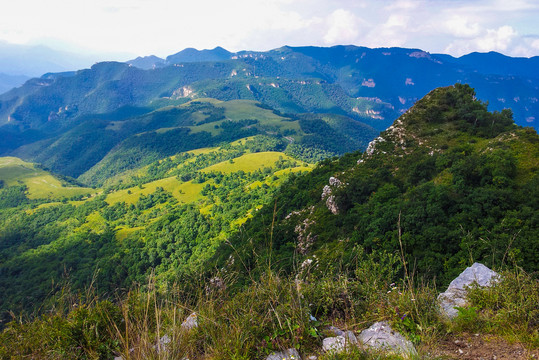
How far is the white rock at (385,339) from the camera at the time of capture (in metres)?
4.19

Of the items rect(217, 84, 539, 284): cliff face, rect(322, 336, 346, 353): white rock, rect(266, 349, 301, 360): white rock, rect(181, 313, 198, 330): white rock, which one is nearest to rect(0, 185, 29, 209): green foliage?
rect(217, 84, 539, 284): cliff face

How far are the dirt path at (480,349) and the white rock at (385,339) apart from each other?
0.34 m

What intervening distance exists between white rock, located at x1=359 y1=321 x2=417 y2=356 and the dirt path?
1.12ft

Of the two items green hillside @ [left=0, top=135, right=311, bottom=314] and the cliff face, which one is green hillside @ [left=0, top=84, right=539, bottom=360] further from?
green hillside @ [left=0, top=135, right=311, bottom=314]

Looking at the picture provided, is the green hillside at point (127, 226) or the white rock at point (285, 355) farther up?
the white rock at point (285, 355)

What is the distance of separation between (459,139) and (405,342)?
120 feet

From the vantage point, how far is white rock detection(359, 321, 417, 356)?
4.19m

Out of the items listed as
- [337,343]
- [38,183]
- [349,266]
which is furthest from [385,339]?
[38,183]

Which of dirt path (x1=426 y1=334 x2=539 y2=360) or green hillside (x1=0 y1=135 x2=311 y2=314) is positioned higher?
dirt path (x1=426 y1=334 x2=539 y2=360)

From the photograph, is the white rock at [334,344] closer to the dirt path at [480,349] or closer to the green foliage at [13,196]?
the dirt path at [480,349]

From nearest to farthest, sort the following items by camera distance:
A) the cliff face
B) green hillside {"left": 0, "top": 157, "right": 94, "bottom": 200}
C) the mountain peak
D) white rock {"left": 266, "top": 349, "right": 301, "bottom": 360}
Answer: white rock {"left": 266, "top": 349, "right": 301, "bottom": 360}
the cliff face
the mountain peak
green hillside {"left": 0, "top": 157, "right": 94, "bottom": 200}

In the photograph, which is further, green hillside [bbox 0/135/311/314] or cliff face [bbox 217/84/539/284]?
green hillside [bbox 0/135/311/314]

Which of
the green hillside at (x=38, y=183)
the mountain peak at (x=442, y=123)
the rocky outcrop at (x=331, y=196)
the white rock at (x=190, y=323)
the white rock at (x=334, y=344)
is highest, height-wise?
the mountain peak at (x=442, y=123)

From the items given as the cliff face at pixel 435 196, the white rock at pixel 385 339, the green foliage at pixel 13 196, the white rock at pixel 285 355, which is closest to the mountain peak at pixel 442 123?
the cliff face at pixel 435 196
